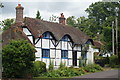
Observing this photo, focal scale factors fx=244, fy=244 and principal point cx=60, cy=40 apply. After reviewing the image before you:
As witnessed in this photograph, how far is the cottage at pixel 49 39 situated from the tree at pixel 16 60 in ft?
16.6

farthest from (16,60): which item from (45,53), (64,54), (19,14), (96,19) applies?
(96,19)

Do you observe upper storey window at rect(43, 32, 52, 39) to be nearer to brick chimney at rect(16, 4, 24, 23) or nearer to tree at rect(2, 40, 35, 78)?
brick chimney at rect(16, 4, 24, 23)

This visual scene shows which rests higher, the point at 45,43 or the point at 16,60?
the point at 45,43

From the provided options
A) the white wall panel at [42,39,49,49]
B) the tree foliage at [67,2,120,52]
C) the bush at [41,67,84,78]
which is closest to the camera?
the bush at [41,67,84,78]

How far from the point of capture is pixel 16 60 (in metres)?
16.4

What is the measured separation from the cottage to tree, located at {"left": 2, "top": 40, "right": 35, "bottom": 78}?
5.05 m

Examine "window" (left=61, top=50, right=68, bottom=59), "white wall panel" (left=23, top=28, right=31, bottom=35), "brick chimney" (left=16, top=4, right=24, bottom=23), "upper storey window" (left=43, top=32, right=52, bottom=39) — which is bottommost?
"window" (left=61, top=50, right=68, bottom=59)

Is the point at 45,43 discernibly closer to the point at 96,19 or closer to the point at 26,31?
the point at 26,31

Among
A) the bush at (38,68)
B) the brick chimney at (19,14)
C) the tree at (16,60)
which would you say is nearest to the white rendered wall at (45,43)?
the brick chimney at (19,14)

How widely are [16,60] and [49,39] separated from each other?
9.67 meters

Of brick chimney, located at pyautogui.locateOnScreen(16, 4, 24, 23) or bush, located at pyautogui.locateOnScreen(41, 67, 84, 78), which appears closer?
bush, located at pyautogui.locateOnScreen(41, 67, 84, 78)

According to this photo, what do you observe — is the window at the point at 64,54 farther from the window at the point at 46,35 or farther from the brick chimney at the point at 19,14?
the brick chimney at the point at 19,14

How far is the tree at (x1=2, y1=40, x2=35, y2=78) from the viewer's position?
651 inches

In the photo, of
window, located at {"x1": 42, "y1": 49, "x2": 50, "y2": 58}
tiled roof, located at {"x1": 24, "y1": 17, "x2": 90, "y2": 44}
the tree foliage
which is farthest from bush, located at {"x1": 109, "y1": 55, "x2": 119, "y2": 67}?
the tree foliage
